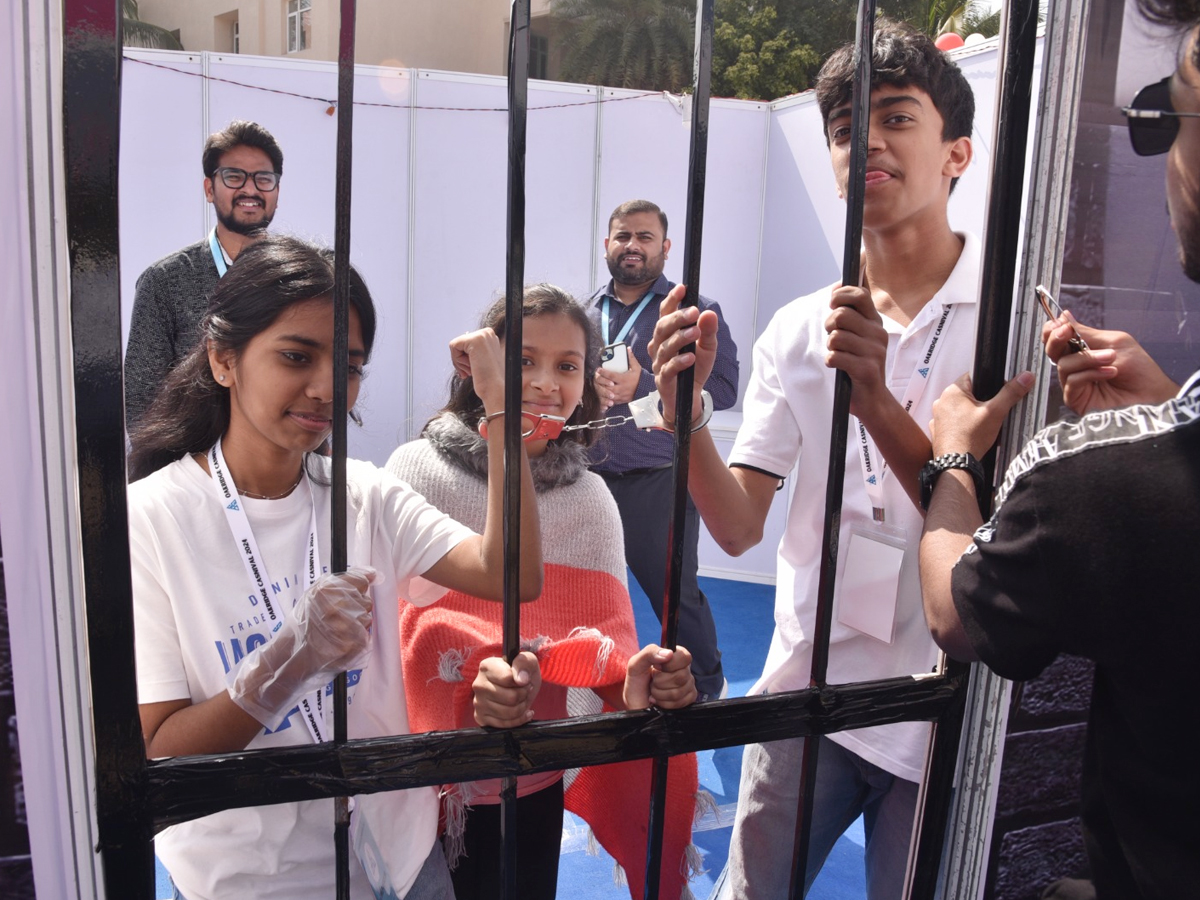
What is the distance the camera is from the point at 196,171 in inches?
215

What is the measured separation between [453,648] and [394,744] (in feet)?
1.97

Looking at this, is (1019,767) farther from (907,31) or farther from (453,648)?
(907,31)

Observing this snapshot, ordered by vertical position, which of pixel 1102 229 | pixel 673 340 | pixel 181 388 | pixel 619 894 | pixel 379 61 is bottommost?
pixel 619 894

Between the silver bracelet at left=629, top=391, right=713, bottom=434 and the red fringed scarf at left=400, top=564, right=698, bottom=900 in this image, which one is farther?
the red fringed scarf at left=400, top=564, right=698, bottom=900

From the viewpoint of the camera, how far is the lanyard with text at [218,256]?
279 centimetres

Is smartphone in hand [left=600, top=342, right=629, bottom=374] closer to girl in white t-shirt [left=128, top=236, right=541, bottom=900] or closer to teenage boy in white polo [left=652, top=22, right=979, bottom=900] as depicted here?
teenage boy in white polo [left=652, top=22, right=979, bottom=900]

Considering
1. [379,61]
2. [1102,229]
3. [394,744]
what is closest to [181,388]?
[394,744]

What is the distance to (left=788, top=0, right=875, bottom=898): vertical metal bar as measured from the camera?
1.06 meters

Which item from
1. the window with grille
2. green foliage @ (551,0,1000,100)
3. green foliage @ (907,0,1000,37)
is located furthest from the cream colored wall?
green foliage @ (907,0,1000,37)

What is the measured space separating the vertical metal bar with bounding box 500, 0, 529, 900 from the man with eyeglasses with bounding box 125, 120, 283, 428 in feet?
5.44

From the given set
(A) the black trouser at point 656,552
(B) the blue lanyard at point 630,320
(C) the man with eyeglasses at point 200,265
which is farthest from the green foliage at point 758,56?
(C) the man with eyeglasses at point 200,265

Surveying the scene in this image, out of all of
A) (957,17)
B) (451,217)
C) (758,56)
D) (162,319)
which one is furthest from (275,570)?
(957,17)

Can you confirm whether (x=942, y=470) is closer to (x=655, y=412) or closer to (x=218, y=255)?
(x=655, y=412)

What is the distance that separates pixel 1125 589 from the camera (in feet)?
2.36
